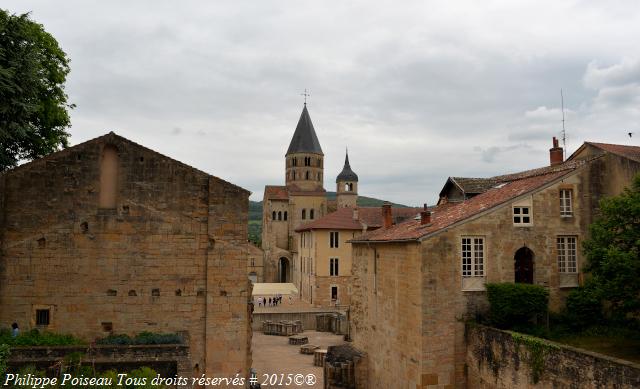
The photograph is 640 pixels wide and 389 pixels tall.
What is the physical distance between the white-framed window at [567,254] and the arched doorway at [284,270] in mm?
56545

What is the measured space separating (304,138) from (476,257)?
7356cm

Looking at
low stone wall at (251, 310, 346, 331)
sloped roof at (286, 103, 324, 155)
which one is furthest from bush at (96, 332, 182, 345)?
sloped roof at (286, 103, 324, 155)

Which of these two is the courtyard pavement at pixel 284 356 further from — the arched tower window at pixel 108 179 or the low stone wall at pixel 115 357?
the arched tower window at pixel 108 179

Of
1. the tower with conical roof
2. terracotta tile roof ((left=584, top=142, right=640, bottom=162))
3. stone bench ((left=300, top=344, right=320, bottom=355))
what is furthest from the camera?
the tower with conical roof

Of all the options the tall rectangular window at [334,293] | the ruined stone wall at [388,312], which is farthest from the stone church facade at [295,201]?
the ruined stone wall at [388,312]

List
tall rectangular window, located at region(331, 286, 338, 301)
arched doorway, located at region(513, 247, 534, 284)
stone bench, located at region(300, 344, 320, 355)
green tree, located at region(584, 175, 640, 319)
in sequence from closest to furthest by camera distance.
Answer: green tree, located at region(584, 175, 640, 319), arched doorway, located at region(513, 247, 534, 284), stone bench, located at region(300, 344, 320, 355), tall rectangular window, located at region(331, 286, 338, 301)

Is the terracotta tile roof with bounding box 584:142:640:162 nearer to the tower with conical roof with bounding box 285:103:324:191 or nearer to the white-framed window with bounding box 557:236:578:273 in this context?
the white-framed window with bounding box 557:236:578:273

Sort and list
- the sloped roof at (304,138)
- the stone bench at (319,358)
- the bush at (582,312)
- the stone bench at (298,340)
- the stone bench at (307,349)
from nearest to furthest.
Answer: the bush at (582,312) → the stone bench at (319,358) → the stone bench at (307,349) → the stone bench at (298,340) → the sloped roof at (304,138)

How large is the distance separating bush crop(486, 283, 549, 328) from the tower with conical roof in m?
67.9

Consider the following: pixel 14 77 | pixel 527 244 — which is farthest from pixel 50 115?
pixel 527 244

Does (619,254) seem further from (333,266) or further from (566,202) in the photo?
(333,266)

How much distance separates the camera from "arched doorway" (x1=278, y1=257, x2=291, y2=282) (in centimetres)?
7669

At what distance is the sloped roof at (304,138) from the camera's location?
9144cm

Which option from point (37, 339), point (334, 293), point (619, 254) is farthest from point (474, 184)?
point (334, 293)
